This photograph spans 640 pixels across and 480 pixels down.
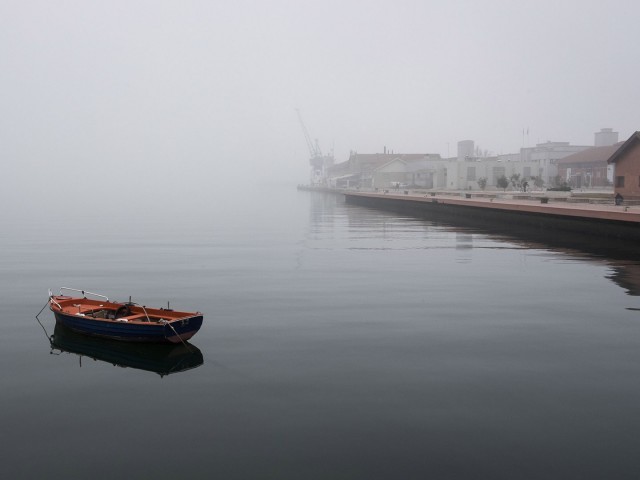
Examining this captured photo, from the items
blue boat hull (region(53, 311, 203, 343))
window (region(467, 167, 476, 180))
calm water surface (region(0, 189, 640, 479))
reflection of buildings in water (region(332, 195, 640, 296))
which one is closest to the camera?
calm water surface (region(0, 189, 640, 479))

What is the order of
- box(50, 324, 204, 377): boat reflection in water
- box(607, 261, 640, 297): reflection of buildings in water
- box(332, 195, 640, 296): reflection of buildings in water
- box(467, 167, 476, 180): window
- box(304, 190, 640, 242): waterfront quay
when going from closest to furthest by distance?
box(50, 324, 204, 377): boat reflection in water → box(607, 261, 640, 297): reflection of buildings in water → box(332, 195, 640, 296): reflection of buildings in water → box(304, 190, 640, 242): waterfront quay → box(467, 167, 476, 180): window

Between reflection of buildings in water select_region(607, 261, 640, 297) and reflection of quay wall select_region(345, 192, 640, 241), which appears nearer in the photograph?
reflection of buildings in water select_region(607, 261, 640, 297)

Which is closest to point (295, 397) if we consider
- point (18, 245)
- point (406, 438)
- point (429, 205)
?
point (406, 438)

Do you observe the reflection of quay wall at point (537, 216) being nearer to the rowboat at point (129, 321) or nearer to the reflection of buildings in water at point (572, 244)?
the reflection of buildings in water at point (572, 244)

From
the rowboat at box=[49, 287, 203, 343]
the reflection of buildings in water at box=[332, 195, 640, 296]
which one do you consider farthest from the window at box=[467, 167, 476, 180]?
the rowboat at box=[49, 287, 203, 343]

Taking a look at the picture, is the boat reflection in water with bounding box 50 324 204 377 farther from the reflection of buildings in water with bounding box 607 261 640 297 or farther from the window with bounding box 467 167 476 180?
the window with bounding box 467 167 476 180

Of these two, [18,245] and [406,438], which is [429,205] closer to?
[18,245]

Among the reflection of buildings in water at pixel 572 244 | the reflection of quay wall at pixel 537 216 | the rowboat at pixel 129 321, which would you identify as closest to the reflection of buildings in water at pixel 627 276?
the reflection of buildings in water at pixel 572 244

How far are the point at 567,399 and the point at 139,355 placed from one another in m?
10.9

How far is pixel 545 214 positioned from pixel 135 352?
44201mm

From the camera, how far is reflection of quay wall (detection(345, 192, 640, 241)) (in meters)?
44.4

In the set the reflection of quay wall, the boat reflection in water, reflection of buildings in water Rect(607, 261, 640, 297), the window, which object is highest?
the window

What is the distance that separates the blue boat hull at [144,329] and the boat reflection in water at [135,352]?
207 millimetres

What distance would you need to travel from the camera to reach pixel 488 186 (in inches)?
5192
